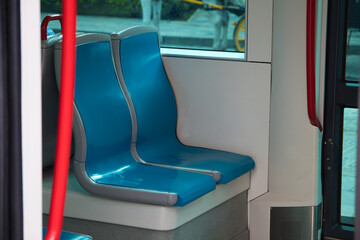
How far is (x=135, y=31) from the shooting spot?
12.0ft

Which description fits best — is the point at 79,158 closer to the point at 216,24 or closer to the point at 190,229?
the point at 190,229

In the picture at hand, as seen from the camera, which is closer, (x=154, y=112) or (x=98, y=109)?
(x=98, y=109)

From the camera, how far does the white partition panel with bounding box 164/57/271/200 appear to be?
12.0ft

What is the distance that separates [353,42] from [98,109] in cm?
139

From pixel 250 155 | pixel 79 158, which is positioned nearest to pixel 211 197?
pixel 250 155

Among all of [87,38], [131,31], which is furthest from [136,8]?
[87,38]

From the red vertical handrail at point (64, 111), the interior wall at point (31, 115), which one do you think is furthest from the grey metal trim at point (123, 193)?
the interior wall at point (31, 115)

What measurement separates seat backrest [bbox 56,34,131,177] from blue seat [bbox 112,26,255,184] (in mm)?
122

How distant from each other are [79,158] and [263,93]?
1.17 meters

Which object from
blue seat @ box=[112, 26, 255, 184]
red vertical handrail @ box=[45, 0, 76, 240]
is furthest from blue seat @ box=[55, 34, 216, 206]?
red vertical handrail @ box=[45, 0, 76, 240]

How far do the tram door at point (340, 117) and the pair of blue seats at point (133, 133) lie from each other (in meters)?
0.46

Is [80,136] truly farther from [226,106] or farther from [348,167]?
[348,167]

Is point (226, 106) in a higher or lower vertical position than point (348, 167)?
higher

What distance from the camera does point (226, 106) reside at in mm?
3775
